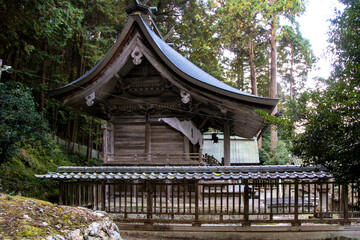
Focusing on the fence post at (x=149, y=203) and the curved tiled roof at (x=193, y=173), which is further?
the fence post at (x=149, y=203)

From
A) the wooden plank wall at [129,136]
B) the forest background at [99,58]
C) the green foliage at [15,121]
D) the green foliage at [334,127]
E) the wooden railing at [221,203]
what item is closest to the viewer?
Result: the green foliage at [334,127]

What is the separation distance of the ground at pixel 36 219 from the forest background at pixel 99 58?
4.60 meters

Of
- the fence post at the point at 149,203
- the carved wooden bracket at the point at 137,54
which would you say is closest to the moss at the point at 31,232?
the fence post at the point at 149,203

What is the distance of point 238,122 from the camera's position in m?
10.7

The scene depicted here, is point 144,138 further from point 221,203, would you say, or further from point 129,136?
point 221,203

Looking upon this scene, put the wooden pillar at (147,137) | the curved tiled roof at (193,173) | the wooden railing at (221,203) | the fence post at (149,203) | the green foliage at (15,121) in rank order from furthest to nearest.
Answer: the wooden pillar at (147,137)
the green foliage at (15,121)
the fence post at (149,203)
the wooden railing at (221,203)
the curved tiled roof at (193,173)

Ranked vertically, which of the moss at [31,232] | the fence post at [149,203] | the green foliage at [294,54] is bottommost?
the fence post at [149,203]

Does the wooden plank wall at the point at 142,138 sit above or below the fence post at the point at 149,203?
above

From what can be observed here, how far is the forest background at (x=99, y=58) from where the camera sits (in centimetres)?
623

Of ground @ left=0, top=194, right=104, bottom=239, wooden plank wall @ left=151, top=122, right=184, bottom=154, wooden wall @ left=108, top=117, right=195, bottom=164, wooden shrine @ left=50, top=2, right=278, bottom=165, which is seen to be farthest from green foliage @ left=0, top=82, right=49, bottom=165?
ground @ left=0, top=194, right=104, bottom=239

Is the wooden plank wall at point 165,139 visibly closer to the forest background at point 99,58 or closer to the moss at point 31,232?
the forest background at point 99,58

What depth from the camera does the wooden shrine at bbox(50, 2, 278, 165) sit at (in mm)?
9188

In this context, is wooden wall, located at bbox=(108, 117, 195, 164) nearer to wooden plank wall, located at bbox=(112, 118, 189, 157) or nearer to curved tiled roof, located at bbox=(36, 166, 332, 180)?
wooden plank wall, located at bbox=(112, 118, 189, 157)

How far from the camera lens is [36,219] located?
3.28m
